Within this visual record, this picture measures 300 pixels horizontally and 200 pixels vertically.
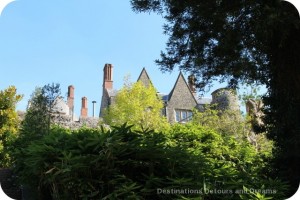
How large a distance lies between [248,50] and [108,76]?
1225 mm

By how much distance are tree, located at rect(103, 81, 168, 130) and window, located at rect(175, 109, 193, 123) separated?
1.80ft

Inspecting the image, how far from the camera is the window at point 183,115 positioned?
13.6 feet

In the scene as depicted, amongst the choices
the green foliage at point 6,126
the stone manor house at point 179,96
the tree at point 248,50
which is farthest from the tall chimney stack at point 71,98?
Answer: the tree at point 248,50

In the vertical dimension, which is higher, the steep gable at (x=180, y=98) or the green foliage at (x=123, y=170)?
the steep gable at (x=180, y=98)

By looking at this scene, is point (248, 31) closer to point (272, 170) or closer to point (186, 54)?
point (186, 54)

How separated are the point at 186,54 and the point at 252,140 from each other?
166 cm

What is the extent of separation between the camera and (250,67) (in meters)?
3.27

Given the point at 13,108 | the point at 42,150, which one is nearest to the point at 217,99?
the point at 42,150

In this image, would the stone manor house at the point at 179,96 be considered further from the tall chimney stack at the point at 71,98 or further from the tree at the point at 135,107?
the tall chimney stack at the point at 71,98

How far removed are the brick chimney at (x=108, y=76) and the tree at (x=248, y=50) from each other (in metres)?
0.45

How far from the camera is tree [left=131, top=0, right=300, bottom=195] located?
2.89 m

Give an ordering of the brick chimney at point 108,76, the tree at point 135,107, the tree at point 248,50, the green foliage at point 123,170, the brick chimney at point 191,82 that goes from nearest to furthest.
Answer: the green foliage at point 123,170 → the tree at point 248,50 → the brick chimney at point 108,76 → the tree at point 135,107 → the brick chimney at point 191,82

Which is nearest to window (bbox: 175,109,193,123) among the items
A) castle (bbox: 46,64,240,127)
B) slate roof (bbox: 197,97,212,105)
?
castle (bbox: 46,64,240,127)

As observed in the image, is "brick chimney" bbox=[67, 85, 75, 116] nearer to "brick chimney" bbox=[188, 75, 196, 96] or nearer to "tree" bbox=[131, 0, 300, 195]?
"tree" bbox=[131, 0, 300, 195]
